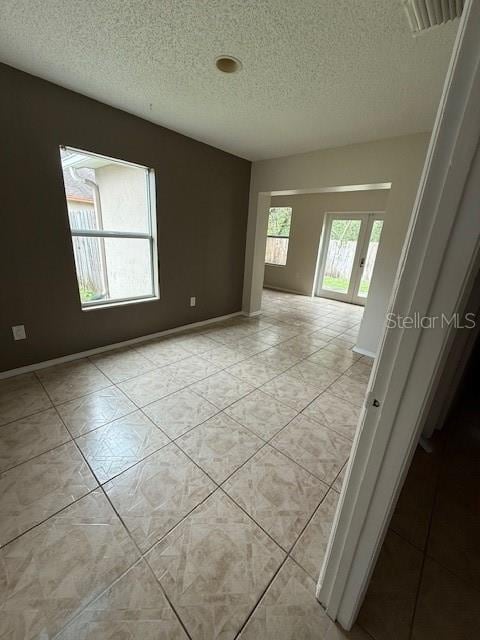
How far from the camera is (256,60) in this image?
162cm

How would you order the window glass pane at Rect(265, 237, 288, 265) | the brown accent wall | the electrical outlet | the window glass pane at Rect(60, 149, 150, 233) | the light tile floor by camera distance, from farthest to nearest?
the window glass pane at Rect(265, 237, 288, 265)
the window glass pane at Rect(60, 149, 150, 233)
the electrical outlet
the brown accent wall
the light tile floor

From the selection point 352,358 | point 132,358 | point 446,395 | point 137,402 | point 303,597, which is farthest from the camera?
point 352,358

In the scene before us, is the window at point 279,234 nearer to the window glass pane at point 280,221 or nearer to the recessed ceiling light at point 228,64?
the window glass pane at point 280,221

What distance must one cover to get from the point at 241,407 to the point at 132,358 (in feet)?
4.55

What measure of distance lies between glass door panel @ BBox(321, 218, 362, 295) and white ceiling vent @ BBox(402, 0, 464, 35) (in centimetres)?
444

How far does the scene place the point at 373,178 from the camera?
9.14 ft

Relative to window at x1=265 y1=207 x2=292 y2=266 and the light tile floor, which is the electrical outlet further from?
window at x1=265 y1=207 x2=292 y2=266

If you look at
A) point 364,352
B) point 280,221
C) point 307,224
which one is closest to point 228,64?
point 364,352

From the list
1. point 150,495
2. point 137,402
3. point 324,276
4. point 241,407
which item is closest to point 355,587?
point 150,495

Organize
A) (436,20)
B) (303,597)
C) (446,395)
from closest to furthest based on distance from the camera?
(303,597)
(436,20)
(446,395)

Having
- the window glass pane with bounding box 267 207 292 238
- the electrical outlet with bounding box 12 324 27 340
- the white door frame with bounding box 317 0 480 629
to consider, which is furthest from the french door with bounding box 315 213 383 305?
the electrical outlet with bounding box 12 324 27 340

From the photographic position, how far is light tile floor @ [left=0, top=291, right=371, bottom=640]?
3.01 feet

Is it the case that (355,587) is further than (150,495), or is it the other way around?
(150,495)

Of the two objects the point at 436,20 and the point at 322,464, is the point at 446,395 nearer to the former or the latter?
the point at 322,464
